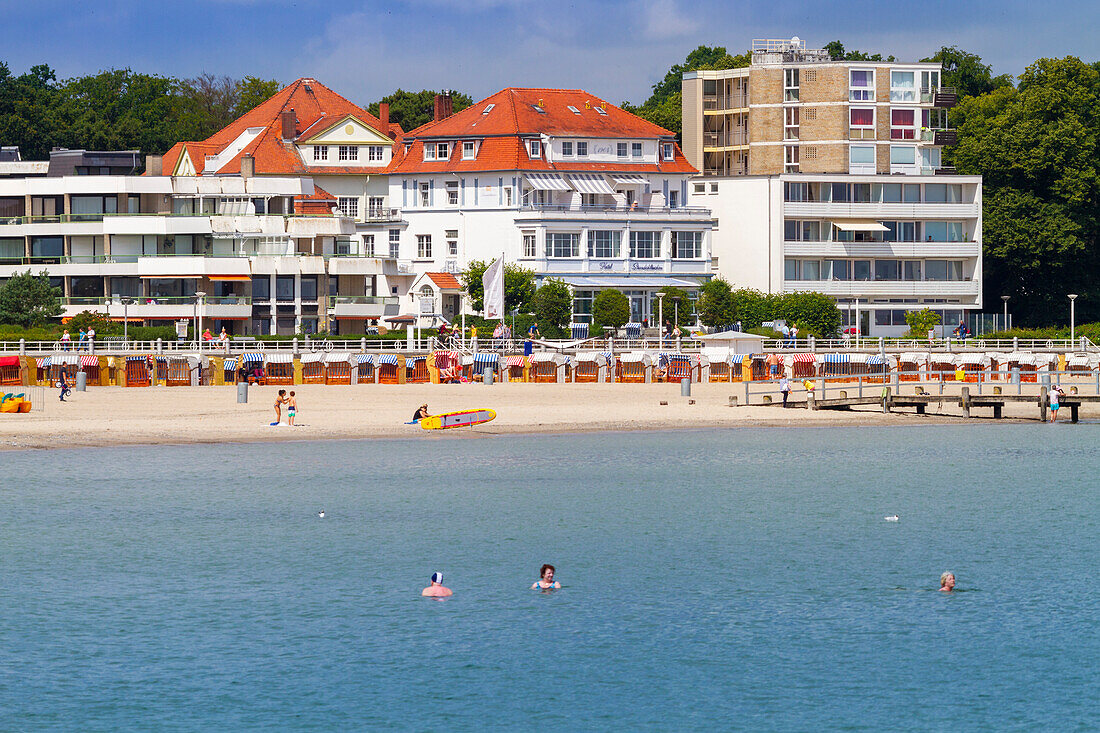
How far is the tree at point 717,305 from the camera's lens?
93.9 metres

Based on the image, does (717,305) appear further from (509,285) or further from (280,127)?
(280,127)

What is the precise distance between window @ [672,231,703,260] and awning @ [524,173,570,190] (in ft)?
25.7

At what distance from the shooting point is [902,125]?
108125mm

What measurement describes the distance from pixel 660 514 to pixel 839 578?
8328 mm

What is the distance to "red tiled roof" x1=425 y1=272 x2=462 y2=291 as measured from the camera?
96312mm

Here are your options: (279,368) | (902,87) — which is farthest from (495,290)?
(902,87)

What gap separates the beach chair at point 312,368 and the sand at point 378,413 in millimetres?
1210

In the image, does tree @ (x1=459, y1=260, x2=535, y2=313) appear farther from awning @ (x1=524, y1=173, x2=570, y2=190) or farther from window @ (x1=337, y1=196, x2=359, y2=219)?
window @ (x1=337, y1=196, x2=359, y2=219)

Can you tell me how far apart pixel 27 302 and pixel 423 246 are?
25.2 metres

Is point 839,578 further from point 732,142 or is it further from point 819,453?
point 732,142

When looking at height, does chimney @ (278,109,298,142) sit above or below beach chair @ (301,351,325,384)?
above

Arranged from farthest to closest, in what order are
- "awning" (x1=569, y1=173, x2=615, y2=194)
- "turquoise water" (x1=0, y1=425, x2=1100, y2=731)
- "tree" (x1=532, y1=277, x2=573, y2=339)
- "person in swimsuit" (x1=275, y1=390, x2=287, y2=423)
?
"awning" (x1=569, y1=173, x2=615, y2=194), "tree" (x1=532, y1=277, x2=573, y2=339), "person in swimsuit" (x1=275, y1=390, x2=287, y2=423), "turquoise water" (x1=0, y1=425, x2=1100, y2=731)

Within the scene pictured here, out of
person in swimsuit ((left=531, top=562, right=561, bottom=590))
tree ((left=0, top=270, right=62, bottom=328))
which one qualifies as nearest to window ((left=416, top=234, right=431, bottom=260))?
tree ((left=0, top=270, right=62, bottom=328))

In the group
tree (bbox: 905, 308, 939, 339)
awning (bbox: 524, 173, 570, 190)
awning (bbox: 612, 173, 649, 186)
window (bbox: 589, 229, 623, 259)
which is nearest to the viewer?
tree (bbox: 905, 308, 939, 339)
